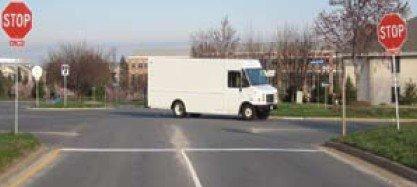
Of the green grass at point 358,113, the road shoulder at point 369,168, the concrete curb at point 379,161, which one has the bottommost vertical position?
the road shoulder at point 369,168

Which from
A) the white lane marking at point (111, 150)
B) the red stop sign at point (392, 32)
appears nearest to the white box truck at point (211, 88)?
the red stop sign at point (392, 32)

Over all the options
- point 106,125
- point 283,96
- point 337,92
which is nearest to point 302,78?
point 283,96

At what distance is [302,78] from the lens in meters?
64.2

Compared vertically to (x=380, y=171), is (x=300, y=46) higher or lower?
higher

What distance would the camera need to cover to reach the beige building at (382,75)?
54.8 m

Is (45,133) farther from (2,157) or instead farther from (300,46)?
(300,46)

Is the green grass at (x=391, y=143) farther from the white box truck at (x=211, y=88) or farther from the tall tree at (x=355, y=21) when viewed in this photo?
the tall tree at (x=355, y=21)

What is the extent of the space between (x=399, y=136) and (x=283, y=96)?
4587 cm

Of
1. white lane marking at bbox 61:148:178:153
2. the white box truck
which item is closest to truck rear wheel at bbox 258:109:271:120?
the white box truck

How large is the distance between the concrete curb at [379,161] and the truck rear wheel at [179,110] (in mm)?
17147

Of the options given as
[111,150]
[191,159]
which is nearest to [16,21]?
[111,150]

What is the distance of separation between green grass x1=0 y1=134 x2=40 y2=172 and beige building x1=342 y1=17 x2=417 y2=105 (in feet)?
126

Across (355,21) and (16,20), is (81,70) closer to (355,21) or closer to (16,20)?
(355,21)

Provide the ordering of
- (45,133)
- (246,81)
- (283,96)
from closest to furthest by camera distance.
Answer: (45,133) < (246,81) < (283,96)
